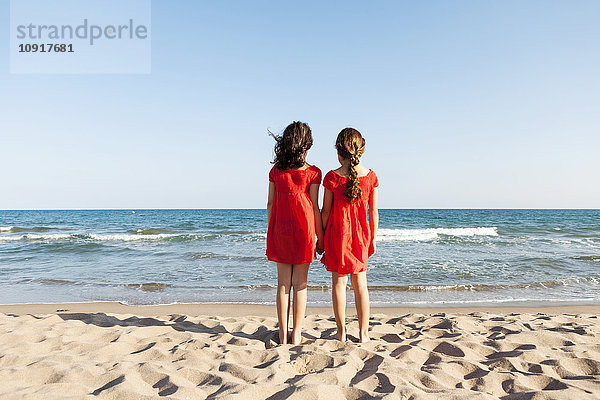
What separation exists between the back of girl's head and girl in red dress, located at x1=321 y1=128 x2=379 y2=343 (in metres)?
0.29

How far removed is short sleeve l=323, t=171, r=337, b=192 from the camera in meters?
3.39

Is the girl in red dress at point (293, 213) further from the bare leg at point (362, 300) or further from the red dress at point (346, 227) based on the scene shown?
the bare leg at point (362, 300)

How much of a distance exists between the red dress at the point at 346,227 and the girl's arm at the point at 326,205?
3cm

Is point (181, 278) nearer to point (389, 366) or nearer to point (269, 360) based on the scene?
point (269, 360)

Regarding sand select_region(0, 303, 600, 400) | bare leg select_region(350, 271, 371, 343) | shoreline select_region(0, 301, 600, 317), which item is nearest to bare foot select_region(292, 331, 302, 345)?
sand select_region(0, 303, 600, 400)

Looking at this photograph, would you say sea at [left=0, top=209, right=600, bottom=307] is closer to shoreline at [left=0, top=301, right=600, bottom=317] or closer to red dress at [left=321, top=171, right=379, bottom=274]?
shoreline at [left=0, top=301, right=600, bottom=317]

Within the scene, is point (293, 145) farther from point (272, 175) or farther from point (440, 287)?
point (440, 287)

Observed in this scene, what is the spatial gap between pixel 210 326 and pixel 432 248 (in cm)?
1114

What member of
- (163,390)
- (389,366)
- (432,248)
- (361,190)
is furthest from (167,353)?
(432,248)

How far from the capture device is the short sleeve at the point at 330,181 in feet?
11.1

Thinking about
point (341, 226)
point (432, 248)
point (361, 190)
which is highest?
point (361, 190)

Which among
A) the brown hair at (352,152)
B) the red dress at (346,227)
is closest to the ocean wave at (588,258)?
the red dress at (346,227)

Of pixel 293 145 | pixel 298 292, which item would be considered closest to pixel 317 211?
pixel 293 145

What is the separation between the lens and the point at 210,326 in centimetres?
422
